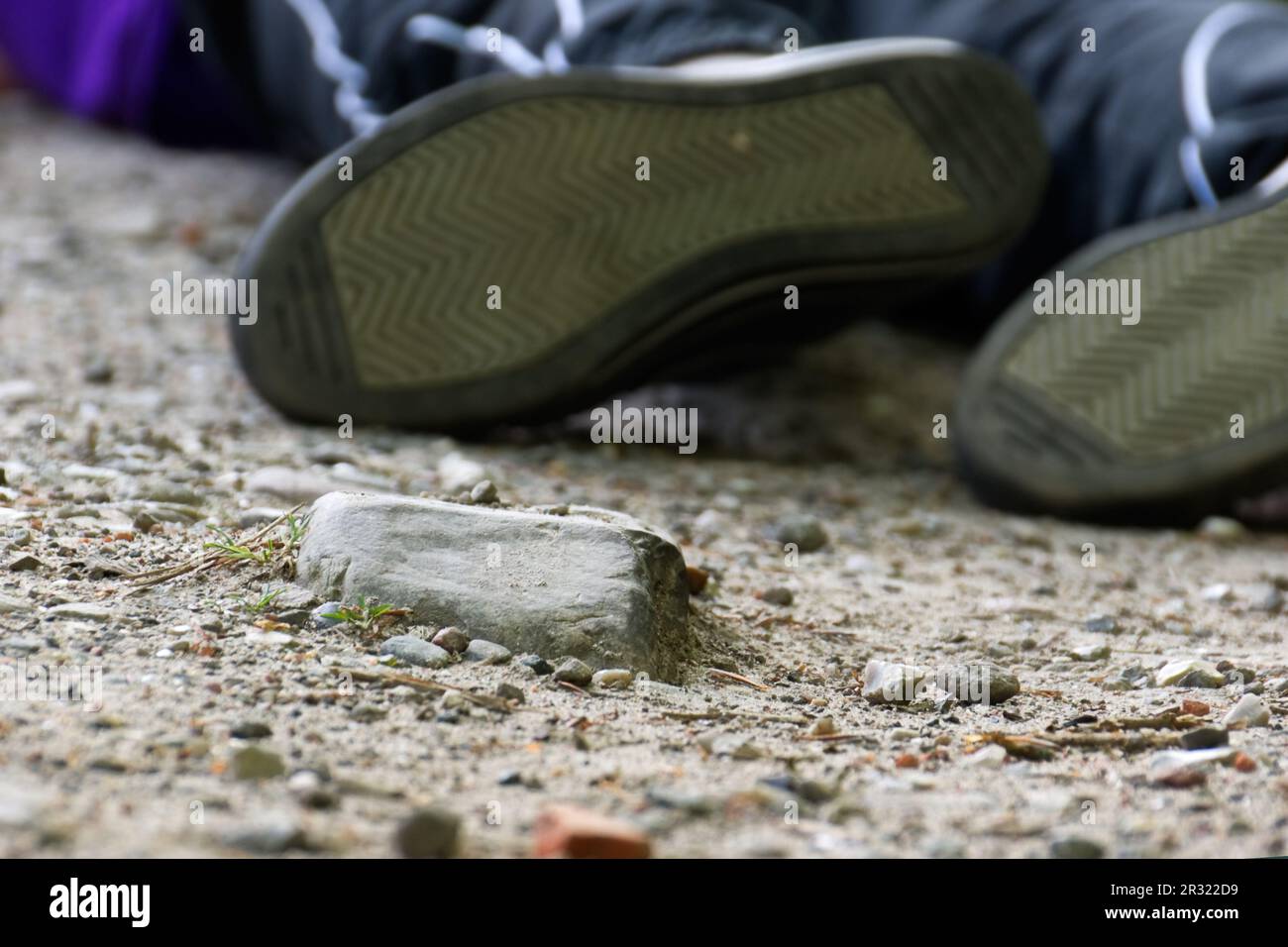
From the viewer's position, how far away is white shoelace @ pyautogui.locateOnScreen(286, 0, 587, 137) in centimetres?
210

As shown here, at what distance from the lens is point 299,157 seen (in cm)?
315

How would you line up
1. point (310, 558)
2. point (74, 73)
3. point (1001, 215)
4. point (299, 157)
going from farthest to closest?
point (74, 73), point (299, 157), point (1001, 215), point (310, 558)

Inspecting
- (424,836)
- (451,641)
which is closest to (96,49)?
(451,641)

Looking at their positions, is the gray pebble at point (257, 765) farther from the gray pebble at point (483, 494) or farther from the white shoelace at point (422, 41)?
the white shoelace at point (422, 41)

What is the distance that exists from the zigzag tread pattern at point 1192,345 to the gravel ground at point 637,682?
0.15 metres

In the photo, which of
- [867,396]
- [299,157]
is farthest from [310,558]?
[299,157]

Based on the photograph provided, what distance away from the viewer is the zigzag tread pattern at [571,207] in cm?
177

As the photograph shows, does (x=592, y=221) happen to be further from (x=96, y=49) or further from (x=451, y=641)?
(x=96, y=49)

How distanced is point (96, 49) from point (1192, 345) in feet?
8.31

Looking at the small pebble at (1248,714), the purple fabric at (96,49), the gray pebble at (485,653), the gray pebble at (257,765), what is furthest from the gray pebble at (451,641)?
the purple fabric at (96,49)

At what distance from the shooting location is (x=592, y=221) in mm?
1834

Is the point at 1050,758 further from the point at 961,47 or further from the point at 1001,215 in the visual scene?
the point at 961,47
